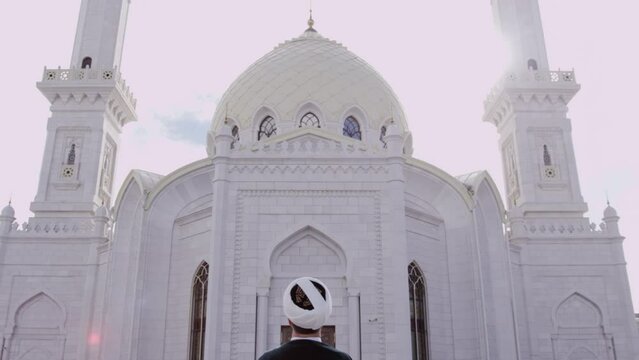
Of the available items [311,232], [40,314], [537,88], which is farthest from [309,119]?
[40,314]

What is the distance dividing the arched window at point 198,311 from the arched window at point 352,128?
7.62 meters

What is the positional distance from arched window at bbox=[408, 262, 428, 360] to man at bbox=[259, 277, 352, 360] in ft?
40.9

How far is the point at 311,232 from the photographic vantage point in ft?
45.2

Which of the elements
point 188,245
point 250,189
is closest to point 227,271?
point 250,189

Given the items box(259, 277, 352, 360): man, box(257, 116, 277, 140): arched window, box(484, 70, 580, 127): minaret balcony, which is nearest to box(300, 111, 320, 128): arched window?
box(257, 116, 277, 140): arched window

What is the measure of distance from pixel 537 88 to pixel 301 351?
69.9ft

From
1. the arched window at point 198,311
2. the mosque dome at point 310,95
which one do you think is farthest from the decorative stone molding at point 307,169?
the mosque dome at point 310,95

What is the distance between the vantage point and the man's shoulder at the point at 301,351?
8.66 feet

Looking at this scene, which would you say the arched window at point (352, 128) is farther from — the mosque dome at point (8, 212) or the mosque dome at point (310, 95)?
the mosque dome at point (8, 212)

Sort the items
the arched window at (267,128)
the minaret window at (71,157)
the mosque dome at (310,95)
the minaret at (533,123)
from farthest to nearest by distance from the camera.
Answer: the minaret window at (71,157) < the minaret at (533,123) < the arched window at (267,128) < the mosque dome at (310,95)

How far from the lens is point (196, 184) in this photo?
54.9 feet

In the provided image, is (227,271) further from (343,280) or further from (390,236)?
(390,236)

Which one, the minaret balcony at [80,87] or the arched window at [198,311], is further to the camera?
the minaret balcony at [80,87]

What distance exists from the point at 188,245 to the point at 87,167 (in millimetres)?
7321
